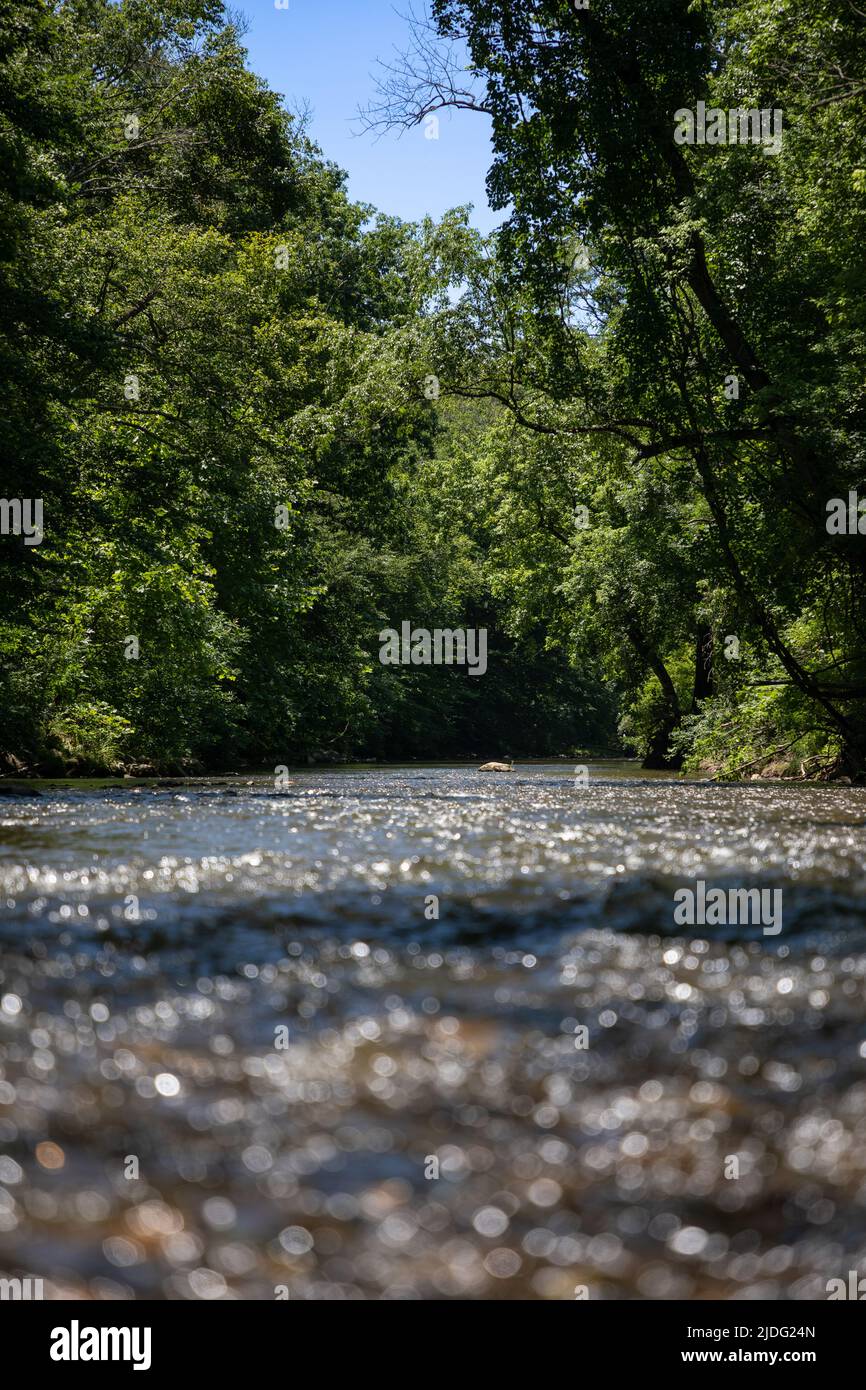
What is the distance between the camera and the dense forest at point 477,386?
13.2 m

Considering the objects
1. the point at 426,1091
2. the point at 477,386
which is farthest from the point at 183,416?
the point at 426,1091

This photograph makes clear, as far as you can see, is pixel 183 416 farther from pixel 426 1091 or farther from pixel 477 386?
pixel 426 1091

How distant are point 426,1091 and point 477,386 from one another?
19003 millimetres

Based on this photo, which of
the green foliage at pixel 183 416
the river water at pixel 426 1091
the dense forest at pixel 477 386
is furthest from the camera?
the green foliage at pixel 183 416

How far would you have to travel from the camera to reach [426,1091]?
2268mm

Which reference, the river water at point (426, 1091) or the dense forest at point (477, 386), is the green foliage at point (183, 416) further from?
the river water at point (426, 1091)

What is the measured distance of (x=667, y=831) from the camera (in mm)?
6645

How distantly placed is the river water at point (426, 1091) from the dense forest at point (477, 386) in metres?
10.1

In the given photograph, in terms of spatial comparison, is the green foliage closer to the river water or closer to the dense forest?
the dense forest

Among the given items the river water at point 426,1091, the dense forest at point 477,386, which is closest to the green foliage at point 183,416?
the dense forest at point 477,386

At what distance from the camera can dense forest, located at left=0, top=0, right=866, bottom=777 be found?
13.2 metres

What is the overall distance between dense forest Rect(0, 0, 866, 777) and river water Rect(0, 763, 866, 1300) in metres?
10.1

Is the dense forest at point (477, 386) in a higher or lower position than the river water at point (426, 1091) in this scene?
higher

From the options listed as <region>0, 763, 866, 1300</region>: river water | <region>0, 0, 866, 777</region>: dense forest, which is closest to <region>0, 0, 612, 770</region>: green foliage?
<region>0, 0, 866, 777</region>: dense forest
